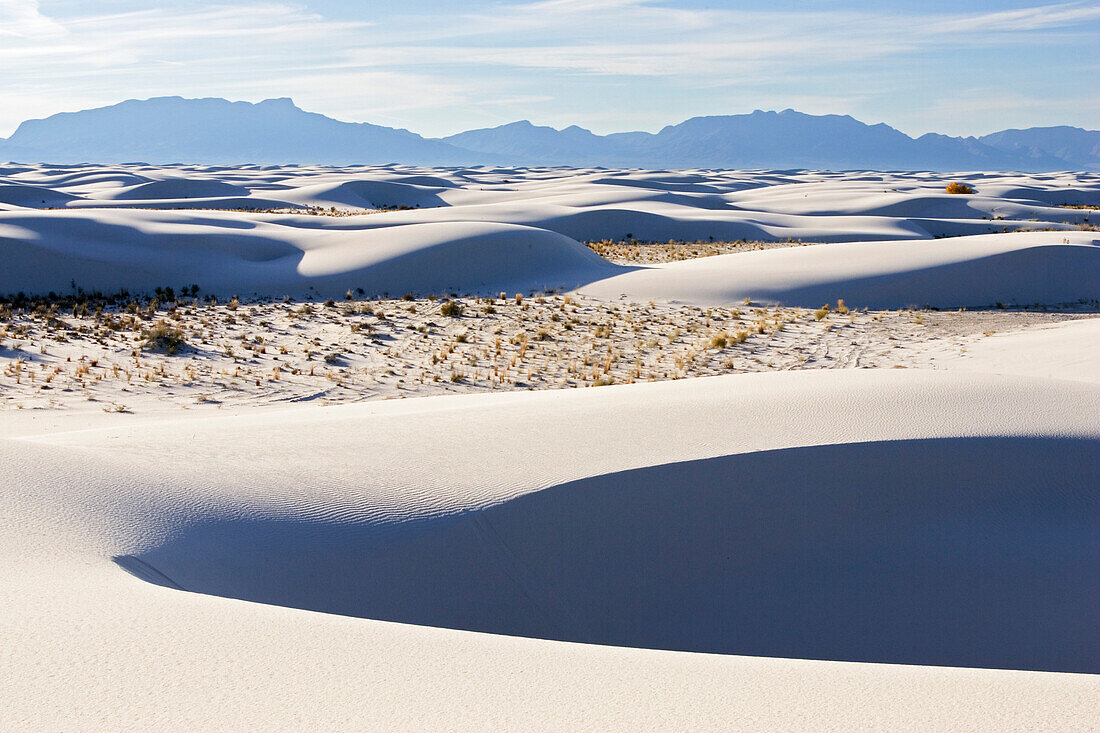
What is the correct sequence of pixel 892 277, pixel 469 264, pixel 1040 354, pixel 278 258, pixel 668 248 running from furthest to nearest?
pixel 668 248 → pixel 278 258 → pixel 469 264 → pixel 892 277 → pixel 1040 354

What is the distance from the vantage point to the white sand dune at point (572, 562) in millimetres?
2787

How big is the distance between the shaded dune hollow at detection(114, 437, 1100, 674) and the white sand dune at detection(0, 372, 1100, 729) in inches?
0.7

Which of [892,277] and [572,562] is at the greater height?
[892,277]

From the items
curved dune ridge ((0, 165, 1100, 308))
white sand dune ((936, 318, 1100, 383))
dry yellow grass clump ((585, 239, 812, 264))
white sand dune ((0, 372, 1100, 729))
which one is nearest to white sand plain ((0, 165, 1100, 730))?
white sand dune ((0, 372, 1100, 729))

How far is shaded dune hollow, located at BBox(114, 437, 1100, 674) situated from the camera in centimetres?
468

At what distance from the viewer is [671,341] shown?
1437 cm

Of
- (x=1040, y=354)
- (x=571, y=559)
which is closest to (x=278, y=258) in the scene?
(x=1040, y=354)

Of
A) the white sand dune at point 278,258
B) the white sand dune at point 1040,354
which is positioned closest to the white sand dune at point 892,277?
the white sand dune at point 278,258

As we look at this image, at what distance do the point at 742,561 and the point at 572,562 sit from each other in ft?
3.48

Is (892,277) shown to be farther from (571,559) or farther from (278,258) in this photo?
(571,559)

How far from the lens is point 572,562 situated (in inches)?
204

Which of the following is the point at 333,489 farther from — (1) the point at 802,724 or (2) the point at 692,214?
(2) the point at 692,214

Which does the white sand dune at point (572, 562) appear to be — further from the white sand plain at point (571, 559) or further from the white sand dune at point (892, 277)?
the white sand dune at point (892, 277)

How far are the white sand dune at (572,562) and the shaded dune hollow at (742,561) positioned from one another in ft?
0.06
